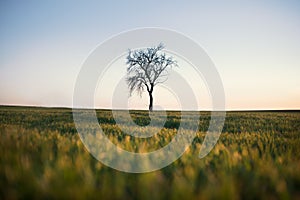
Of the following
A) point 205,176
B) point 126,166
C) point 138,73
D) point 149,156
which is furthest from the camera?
point 138,73

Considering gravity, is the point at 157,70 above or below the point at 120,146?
above

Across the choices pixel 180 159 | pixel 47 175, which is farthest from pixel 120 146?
pixel 47 175

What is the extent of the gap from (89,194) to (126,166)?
4.13 feet

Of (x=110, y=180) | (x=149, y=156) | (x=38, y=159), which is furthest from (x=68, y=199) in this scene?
(x=149, y=156)

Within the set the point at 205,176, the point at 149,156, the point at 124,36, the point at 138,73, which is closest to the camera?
the point at 205,176

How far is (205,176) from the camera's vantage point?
10.3ft

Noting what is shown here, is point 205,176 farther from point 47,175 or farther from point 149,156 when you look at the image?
point 47,175

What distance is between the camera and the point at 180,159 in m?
4.02

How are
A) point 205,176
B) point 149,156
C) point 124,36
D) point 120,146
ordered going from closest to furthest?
point 205,176 < point 149,156 < point 120,146 < point 124,36

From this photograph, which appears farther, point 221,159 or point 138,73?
point 138,73

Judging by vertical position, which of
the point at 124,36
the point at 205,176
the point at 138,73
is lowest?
the point at 205,176

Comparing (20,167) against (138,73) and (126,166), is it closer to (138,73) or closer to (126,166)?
(126,166)

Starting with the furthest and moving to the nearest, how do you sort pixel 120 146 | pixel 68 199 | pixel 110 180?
pixel 120 146 < pixel 110 180 < pixel 68 199

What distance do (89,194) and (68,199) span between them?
0.16m
